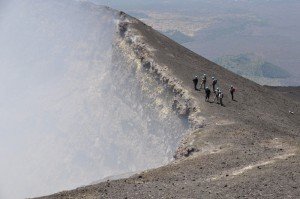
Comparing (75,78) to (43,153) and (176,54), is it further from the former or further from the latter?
(176,54)

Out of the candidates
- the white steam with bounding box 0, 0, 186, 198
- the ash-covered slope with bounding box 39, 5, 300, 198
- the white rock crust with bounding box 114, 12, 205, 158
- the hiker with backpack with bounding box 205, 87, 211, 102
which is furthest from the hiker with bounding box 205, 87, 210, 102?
the white steam with bounding box 0, 0, 186, 198

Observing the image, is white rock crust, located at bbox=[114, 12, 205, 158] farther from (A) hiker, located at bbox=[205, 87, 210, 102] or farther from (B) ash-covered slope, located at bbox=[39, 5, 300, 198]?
(A) hiker, located at bbox=[205, 87, 210, 102]

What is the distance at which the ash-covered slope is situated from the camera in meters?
24.9

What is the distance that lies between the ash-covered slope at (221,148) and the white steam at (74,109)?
3.25 meters

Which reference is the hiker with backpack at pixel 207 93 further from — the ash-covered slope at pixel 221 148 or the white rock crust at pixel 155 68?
the white rock crust at pixel 155 68

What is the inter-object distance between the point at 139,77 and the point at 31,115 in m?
31.6

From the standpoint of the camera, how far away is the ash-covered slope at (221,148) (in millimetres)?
24875

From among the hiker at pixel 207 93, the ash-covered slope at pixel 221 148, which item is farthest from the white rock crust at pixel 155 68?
the hiker at pixel 207 93

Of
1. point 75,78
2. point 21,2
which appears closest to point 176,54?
point 75,78

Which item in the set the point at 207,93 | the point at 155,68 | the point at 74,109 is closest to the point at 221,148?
the point at 207,93

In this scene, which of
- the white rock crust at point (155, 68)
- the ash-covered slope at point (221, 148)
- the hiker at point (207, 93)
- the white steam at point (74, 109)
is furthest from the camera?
the white steam at point (74, 109)

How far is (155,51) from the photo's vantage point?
203 feet

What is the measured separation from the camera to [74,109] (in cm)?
7756

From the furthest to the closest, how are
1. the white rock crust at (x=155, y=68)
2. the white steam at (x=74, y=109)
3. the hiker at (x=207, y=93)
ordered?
the white steam at (x=74, y=109) → the hiker at (x=207, y=93) → the white rock crust at (x=155, y=68)
